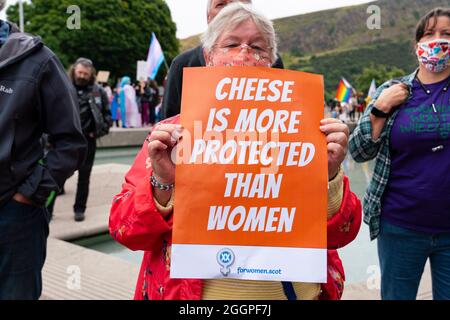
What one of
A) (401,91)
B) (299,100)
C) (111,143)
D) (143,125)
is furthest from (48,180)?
(143,125)

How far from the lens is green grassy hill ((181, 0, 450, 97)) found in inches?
2992

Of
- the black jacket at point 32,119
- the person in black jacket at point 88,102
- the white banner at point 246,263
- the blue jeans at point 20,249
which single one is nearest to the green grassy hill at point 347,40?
the person in black jacket at point 88,102

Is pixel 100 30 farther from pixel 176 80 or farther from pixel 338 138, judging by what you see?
pixel 338 138

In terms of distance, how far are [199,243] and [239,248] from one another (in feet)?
0.35

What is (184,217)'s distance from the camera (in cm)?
124

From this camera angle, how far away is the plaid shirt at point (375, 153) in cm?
227

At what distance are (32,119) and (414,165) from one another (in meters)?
1.75

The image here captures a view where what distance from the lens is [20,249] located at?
6.86ft

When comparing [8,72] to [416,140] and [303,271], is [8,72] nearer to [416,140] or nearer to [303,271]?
[303,271]

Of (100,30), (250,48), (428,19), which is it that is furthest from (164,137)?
(100,30)

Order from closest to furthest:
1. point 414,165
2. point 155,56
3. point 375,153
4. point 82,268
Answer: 1. point 414,165
2. point 375,153
3. point 82,268
4. point 155,56

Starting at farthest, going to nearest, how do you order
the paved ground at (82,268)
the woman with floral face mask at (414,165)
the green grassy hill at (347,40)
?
1. the green grassy hill at (347,40)
2. the paved ground at (82,268)
3. the woman with floral face mask at (414,165)

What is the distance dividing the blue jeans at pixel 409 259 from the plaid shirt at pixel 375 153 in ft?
0.24

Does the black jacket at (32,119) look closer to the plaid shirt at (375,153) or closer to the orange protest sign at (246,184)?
the orange protest sign at (246,184)
